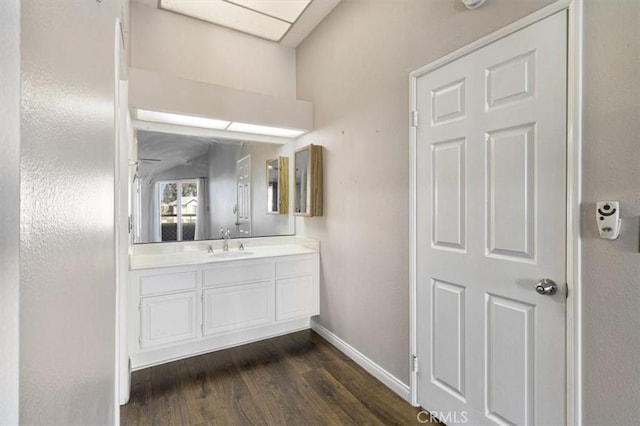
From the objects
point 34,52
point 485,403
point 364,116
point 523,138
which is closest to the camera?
point 34,52

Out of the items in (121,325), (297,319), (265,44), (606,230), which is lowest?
(297,319)

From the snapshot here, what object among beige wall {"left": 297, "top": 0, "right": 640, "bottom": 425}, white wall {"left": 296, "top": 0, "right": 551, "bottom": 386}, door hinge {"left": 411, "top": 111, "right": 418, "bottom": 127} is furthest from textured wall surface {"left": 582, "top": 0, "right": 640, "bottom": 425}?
door hinge {"left": 411, "top": 111, "right": 418, "bottom": 127}

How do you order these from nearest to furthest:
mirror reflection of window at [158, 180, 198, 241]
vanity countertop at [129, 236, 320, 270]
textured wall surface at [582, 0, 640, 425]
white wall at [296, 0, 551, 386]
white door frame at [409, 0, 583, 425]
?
1. textured wall surface at [582, 0, 640, 425]
2. white door frame at [409, 0, 583, 425]
3. white wall at [296, 0, 551, 386]
4. vanity countertop at [129, 236, 320, 270]
5. mirror reflection of window at [158, 180, 198, 241]

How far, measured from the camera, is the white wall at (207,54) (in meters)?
2.64

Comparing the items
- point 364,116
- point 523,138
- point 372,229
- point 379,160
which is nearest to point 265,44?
point 364,116

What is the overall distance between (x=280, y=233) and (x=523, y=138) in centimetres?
248

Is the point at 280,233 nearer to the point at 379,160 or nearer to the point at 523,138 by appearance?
the point at 379,160

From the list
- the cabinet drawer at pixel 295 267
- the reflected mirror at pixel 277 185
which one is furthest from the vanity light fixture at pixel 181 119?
the cabinet drawer at pixel 295 267

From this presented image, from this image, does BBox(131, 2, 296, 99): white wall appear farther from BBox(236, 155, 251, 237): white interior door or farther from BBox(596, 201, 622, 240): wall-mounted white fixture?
BBox(596, 201, 622, 240): wall-mounted white fixture

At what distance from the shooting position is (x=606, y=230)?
1105mm

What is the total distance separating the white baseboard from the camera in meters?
2.00

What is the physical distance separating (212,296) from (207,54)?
7.53ft

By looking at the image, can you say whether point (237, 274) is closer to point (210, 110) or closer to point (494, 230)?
point (210, 110)

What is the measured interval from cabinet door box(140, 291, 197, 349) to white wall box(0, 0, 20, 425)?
7.12ft
